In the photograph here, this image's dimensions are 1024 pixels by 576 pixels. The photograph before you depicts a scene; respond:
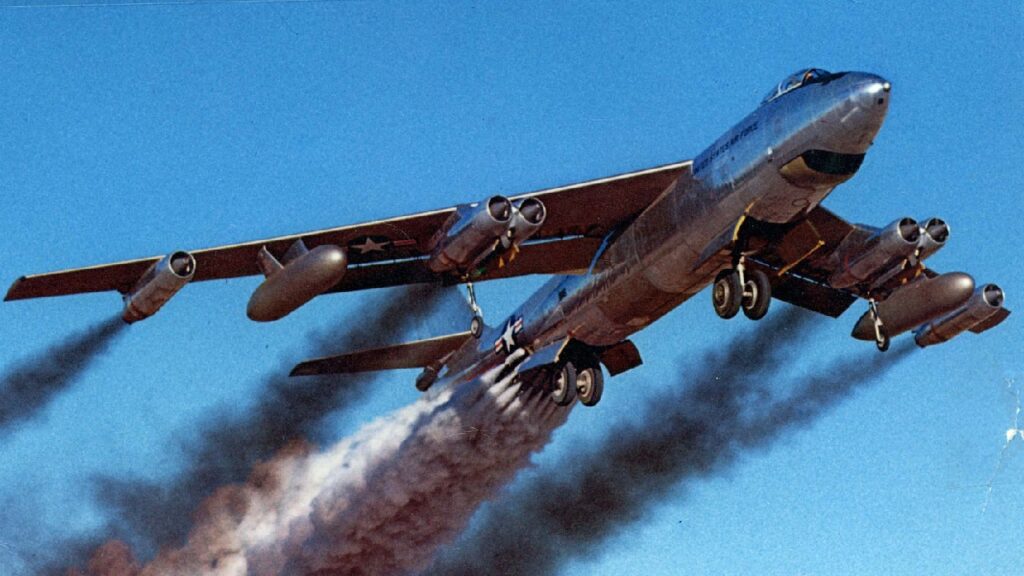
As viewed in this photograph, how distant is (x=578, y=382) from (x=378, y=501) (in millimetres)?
6167

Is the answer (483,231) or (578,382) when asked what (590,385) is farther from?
(483,231)

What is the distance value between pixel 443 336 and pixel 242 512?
6.09 metres

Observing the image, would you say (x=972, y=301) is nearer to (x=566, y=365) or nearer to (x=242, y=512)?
(x=566, y=365)

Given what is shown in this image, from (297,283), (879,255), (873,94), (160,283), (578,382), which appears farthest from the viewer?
(578,382)

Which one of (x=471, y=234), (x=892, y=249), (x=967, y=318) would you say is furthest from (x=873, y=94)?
(x=967, y=318)

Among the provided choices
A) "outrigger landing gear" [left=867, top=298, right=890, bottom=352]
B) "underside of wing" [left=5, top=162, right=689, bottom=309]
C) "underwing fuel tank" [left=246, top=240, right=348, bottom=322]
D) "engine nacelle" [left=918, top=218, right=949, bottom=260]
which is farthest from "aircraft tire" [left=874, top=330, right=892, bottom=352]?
"underwing fuel tank" [left=246, top=240, right=348, bottom=322]

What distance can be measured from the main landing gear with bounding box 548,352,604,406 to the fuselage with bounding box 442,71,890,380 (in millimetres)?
738

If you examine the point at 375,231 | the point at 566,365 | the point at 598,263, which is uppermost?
the point at 375,231

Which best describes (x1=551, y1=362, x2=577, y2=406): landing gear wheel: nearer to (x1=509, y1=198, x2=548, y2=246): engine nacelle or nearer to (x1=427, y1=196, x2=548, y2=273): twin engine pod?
(x1=427, y1=196, x2=548, y2=273): twin engine pod

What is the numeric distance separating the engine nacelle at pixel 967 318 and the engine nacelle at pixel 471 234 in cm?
1151

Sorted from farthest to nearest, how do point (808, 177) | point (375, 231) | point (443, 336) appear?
point (443, 336), point (375, 231), point (808, 177)

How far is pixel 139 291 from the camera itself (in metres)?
26.1

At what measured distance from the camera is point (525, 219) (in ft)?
84.0

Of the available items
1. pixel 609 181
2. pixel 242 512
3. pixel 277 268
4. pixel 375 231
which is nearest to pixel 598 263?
pixel 609 181
